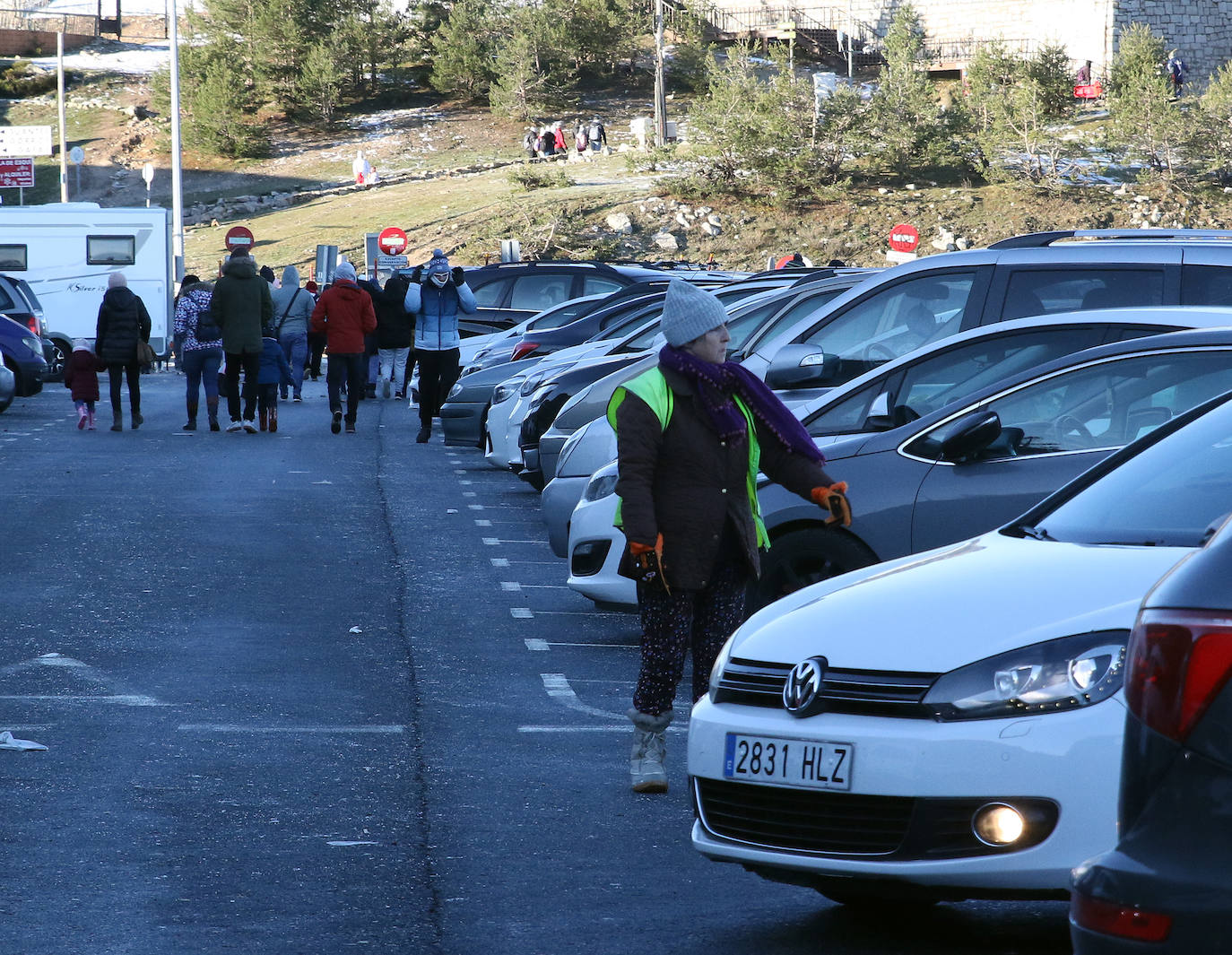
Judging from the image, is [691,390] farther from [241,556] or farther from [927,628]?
[241,556]

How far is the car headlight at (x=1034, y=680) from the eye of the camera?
4051mm

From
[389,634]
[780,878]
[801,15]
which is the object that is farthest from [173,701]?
[801,15]

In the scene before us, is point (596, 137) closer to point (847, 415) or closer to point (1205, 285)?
point (1205, 285)

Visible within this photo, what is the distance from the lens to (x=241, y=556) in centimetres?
1145

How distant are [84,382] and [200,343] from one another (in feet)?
6.01

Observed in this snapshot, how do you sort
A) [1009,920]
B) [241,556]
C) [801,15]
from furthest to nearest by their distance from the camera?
[801,15] → [241,556] → [1009,920]

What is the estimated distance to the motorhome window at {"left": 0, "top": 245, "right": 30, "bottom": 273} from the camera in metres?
35.4

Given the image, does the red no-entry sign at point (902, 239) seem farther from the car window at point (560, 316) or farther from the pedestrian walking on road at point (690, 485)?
the pedestrian walking on road at point (690, 485)

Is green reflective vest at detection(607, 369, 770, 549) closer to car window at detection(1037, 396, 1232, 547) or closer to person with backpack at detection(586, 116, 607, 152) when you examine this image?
car window at detection(1037, 396, 1232, 547)

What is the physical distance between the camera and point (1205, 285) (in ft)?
30.8

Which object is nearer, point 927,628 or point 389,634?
point 927,628

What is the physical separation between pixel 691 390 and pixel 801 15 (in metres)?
93.4

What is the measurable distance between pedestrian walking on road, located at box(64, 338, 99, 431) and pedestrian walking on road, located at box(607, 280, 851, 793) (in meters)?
15.6

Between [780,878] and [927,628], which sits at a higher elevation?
[927,628]
